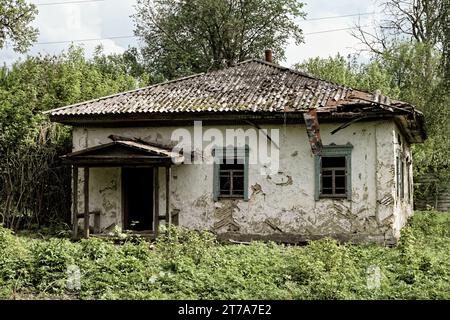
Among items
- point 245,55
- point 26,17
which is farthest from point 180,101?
point 245,55

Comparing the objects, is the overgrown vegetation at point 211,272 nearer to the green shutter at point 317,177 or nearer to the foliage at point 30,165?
the green shutter at point 317,177

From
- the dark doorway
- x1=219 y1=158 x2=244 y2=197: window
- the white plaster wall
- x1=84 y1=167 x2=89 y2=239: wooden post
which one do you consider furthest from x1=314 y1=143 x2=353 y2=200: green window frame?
x1=84 y1=167 x2=89 y2=239: wooden post

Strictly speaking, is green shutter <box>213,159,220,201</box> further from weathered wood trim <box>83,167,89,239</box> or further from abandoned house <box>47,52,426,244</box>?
weathered wood trim <box>83,167,89,239</box>

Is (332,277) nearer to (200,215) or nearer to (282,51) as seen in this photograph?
(200,215)

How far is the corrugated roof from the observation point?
1424 centimetres

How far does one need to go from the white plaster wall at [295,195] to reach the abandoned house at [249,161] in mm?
24

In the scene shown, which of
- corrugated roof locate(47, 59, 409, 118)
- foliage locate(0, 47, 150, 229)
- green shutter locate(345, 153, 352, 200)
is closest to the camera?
green shutter locate(345, 153, 352, 200)

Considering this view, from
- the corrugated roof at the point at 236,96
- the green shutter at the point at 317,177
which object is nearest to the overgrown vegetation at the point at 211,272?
the green shutter at the point at 317,177

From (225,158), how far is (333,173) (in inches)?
106

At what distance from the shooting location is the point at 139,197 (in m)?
16.0

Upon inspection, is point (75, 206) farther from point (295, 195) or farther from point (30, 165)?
point (295, 195)

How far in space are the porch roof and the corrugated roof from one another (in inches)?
44.1

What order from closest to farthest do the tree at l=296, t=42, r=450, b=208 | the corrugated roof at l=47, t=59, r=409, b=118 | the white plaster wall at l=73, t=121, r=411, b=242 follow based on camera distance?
1. the white plaster wall at l=73, t=121, r=411, b=242
2. the corrugated roof at l=47, t=59, r=409, b=118
3. the tree at l=296, t=42, r=450, b=208

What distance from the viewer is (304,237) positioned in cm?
1402
